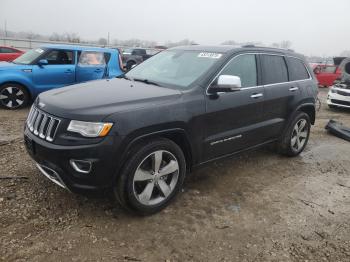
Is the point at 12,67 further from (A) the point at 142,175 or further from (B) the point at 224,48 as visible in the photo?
(A) the point at 142,175

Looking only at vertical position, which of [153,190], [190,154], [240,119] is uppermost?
[240,119]

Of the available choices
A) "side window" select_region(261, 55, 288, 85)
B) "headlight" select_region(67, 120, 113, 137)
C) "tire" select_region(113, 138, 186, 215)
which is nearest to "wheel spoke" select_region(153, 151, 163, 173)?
"tire" select_region(113, 138, 186, 215)

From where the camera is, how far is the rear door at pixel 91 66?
8.41 meters

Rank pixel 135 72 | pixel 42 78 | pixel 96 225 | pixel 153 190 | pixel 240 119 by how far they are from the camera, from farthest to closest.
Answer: pixel 42 78
pixel 135 72
pixel 240 119
pixel 153 190
pixel 96 225

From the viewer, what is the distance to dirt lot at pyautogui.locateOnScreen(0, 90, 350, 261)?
290 cm

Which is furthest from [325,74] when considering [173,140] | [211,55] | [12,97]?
[173,140]

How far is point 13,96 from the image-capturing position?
7789 mm

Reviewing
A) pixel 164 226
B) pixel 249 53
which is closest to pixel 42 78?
pixel 249 53

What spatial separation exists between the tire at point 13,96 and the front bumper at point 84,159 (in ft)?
17.6

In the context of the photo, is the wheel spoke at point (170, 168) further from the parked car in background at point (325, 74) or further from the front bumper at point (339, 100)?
the parked car in background at point (325, 74)

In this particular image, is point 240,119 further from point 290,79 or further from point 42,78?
point 42,78

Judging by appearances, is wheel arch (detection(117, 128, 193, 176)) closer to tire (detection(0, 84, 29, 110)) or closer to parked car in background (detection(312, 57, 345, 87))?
tire (detection(0, 84, 29, 110))

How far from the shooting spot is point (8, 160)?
458cm

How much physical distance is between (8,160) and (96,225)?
2103 millimetres
